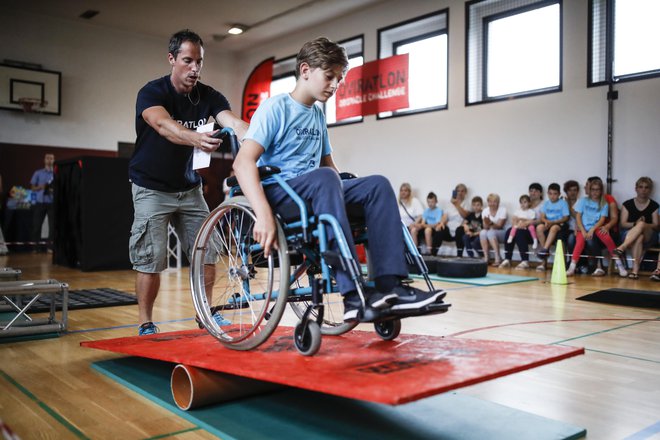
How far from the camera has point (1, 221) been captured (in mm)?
8336

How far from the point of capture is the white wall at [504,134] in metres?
5.71

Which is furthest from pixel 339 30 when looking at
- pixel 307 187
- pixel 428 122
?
pixel 307 187

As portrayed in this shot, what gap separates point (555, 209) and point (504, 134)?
1179 mm

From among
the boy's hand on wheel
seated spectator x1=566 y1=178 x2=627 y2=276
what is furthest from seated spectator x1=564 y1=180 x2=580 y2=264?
the boy's hand on wheel

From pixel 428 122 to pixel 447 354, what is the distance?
6303mm

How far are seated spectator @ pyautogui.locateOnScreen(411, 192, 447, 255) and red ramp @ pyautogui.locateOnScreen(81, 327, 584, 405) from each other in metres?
5.16

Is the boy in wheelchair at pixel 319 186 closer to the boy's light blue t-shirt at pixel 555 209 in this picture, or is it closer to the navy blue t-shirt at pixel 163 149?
the navy blue t-shirt at pixel 163 149

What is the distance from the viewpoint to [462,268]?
5.00 m

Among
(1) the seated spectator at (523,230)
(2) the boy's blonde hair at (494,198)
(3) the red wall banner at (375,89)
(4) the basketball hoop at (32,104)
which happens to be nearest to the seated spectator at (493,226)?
(2) the boy's blonde hair at (494,198)

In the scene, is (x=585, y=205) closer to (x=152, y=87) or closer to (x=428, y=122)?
(x=428, y=122)

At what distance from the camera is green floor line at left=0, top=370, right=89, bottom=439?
1.44 m

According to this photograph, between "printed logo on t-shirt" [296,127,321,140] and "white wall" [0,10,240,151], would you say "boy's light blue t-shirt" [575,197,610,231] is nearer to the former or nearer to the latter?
"printed logo on t-shirt" [296,127,321,140]

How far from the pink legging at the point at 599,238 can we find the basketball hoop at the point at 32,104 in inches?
302

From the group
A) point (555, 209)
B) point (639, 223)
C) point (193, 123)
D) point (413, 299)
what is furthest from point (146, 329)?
point (555, 209)
